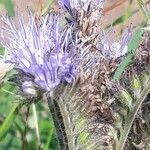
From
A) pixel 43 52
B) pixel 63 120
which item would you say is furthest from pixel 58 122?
pixel 43 52

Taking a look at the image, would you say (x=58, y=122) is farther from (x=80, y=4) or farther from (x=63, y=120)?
(x=80, y=4)

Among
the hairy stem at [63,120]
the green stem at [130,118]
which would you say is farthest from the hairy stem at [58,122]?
the green stem at [130,118]

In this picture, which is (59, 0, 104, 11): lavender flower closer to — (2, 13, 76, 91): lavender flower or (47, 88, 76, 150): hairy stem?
(2, 13, 76, 91): lavender flower

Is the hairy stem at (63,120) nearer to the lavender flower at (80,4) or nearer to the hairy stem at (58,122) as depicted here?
the hairy stem at (58,122)

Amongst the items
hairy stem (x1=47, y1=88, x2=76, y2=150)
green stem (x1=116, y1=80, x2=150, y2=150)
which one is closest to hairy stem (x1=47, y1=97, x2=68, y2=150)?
hairy stem (x1=47, y1=88, x2=76, y2=150)

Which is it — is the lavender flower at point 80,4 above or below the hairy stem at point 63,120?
above
